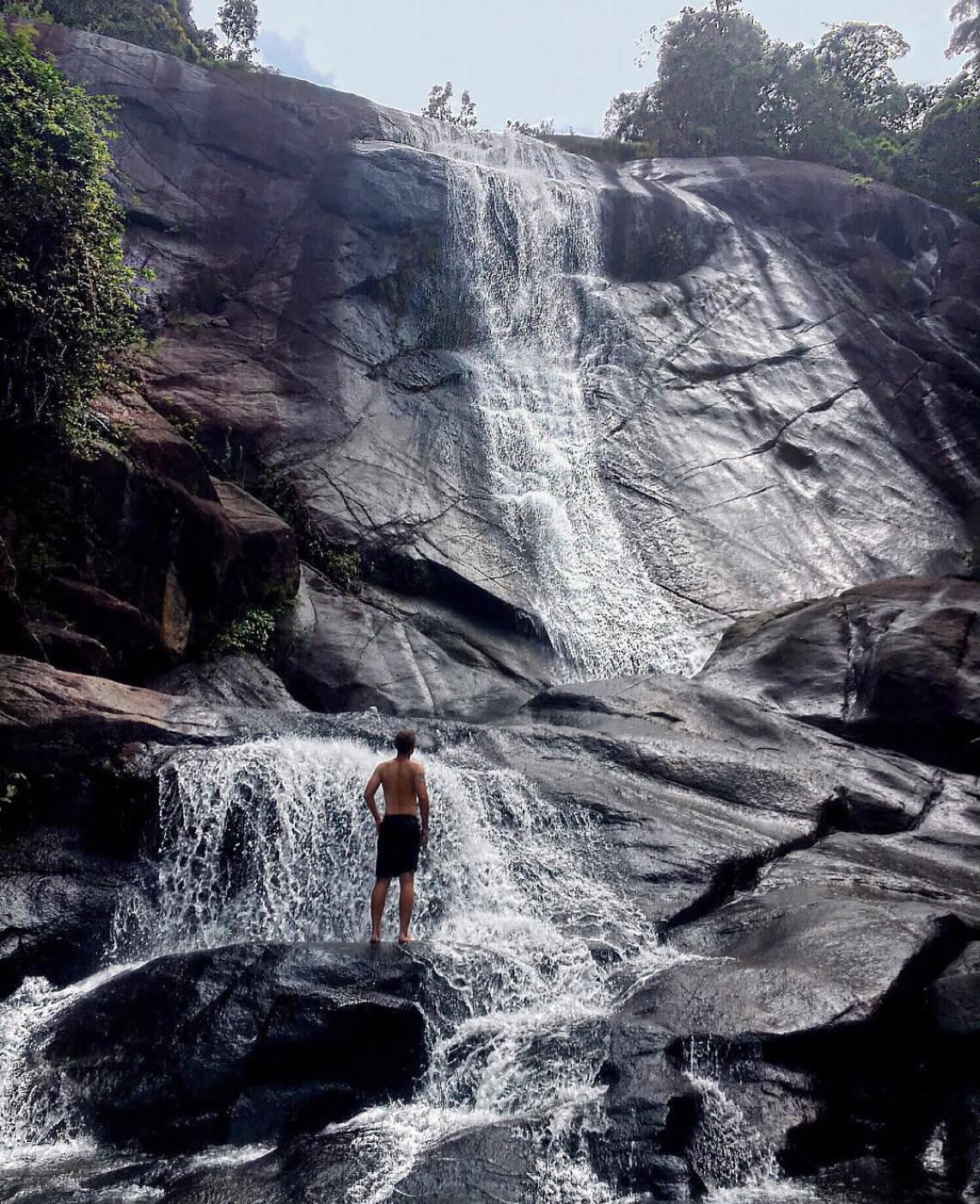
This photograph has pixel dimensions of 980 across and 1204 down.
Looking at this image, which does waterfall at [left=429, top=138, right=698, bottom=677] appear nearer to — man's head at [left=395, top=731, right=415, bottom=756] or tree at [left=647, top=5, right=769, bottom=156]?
tree at [left=647, top=5, right=769, bottom=156]

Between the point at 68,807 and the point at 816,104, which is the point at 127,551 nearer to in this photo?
the point at 68,807

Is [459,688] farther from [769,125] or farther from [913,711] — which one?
[769,125]

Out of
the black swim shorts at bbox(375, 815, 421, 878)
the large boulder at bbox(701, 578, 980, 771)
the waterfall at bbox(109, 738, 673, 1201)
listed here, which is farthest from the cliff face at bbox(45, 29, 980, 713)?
the black swim shorts at bbox(375, 815, 421, 878)

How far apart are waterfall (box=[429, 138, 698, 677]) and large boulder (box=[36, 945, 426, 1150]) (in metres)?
9.36

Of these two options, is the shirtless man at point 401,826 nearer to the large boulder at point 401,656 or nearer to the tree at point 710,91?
the large boulder at point 401,656

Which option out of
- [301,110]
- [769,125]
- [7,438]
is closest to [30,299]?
[7,438]

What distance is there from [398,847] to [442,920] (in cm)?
116

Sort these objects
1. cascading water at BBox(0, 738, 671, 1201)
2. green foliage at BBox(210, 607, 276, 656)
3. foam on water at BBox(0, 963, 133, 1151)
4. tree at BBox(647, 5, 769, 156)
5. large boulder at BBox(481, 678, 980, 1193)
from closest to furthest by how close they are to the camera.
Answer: large boulder at BBox(481, 678, 980, 1193) → foam on water at BBox(0, 963, 133, 1151) → cascading water at BBox(0, 738, 671, 1201) → green foliage at BBox(210, 607, 276, 656) → tree at BBox(647, 5, 769, 156)

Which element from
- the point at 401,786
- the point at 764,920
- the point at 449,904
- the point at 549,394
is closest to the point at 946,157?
the point at 549,394

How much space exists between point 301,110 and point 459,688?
16.2m

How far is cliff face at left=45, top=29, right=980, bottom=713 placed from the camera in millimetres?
17125

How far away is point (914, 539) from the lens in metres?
20.3

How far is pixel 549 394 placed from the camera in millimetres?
21406

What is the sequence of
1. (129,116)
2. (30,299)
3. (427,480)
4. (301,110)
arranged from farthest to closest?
(301,110) → (129,116) → (427,480) → (30,299)
